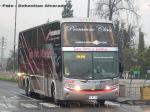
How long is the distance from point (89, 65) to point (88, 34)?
4.92 ft

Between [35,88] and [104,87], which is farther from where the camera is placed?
[35,88]

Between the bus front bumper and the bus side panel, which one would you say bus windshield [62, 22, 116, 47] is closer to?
the bus side panel

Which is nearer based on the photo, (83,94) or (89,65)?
(83,94)

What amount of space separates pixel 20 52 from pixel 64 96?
1169 centimetres

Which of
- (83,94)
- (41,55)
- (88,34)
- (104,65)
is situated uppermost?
(88,34)

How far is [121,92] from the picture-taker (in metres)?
31.1

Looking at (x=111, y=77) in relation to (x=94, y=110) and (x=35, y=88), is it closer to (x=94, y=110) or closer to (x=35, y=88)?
(x=94, y=110)

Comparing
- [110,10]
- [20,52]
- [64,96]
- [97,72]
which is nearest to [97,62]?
[97,72]

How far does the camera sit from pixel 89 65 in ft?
77.5

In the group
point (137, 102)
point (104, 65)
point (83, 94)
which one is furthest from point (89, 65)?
point (137, 102)

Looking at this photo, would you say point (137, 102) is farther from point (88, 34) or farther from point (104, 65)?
point (88, 34)

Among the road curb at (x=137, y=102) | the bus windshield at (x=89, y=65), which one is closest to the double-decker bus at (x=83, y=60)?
the bus windshield at (x=89, y=65)

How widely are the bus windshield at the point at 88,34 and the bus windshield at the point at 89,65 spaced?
50 centimetres

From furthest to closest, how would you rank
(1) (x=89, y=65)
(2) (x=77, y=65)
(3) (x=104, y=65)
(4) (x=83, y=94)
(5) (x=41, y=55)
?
1. (5) (x=41, y=55)
2. (3) (x=104, y=65)
3. (1) (x=89, y=65)
4. (2) (x=77, y=65)
5. (4) (x=83, y=94)
